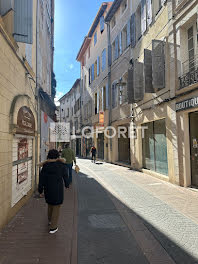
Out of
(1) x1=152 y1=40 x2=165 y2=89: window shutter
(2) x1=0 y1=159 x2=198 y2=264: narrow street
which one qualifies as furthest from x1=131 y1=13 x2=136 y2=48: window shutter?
(2) x1=0 y1=159 x2=198 y2=264: narrow street

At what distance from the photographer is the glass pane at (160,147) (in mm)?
9219

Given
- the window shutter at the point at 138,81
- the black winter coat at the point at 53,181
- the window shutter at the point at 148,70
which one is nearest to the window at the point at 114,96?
the window shutter at the point at 138,81

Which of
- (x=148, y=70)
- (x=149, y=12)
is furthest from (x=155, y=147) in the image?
(x=149, y=12)

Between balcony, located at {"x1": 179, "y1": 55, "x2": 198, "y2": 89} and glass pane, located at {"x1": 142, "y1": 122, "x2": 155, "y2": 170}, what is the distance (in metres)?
3.36

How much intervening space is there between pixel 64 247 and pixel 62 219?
1.30 m

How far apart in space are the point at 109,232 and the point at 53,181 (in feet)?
4.96

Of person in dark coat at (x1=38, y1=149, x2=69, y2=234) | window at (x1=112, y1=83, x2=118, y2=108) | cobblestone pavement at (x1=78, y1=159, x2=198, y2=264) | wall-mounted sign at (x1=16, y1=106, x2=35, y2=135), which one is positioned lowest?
cobblestone pavement at (x1=78, y1=159, x2=198, y2=264)

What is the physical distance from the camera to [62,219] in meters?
4.59

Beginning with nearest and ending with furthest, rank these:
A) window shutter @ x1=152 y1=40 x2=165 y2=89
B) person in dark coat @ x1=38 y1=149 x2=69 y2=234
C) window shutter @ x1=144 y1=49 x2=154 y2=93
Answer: person in dark coat @ x1=38 y1=149 x2=69 y2=234, window shutter @ x1=152 y1=40 x2=165 y2=89, window shutter @ x1=144 y1=49 x2=154 y2=93

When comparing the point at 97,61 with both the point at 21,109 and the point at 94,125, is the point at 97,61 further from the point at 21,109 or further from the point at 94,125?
the point at 21,109

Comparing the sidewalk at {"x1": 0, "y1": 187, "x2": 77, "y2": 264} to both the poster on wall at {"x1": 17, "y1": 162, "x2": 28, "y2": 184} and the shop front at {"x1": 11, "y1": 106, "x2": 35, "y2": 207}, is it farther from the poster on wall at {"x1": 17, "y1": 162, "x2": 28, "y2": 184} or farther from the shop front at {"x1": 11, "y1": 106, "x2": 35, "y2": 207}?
the poster on wall at {"x1": 17, "y1": 162, "x2": 28, "y2": 184}

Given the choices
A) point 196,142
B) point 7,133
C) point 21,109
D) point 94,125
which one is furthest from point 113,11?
point 7,133

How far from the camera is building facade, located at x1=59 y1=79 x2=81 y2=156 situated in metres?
30.0

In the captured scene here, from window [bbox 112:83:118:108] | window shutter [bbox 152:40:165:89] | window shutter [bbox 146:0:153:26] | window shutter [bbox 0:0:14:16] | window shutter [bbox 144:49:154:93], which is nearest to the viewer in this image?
window shutter [bbox 0:0:14:16]
